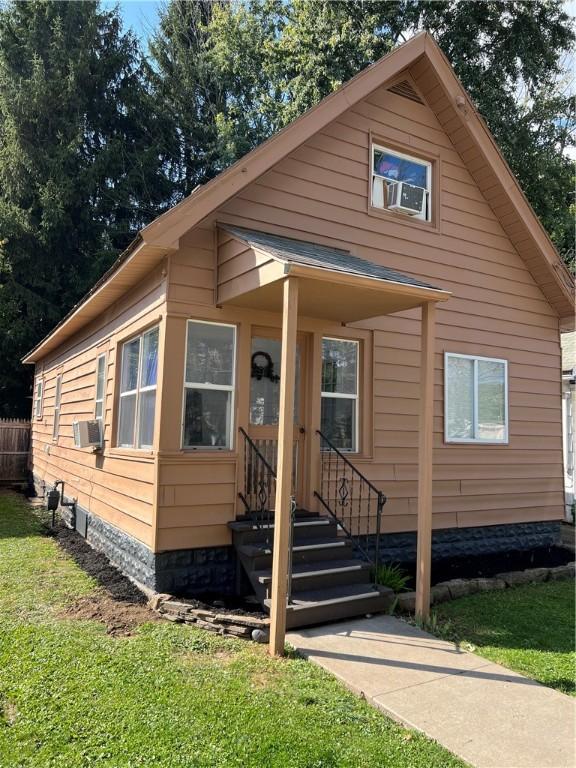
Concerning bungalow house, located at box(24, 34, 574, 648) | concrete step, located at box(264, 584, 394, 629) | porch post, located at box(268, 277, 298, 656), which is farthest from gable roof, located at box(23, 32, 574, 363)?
concrete step, located at box(264, 584, 394, 629)

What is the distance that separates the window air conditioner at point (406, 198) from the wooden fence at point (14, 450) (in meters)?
13.2

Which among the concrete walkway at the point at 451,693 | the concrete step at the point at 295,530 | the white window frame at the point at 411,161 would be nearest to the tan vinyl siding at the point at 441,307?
the white window frame at the point at 411,161

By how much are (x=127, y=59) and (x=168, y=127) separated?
10.5 feet

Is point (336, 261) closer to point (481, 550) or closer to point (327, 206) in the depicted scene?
point (327, 206)

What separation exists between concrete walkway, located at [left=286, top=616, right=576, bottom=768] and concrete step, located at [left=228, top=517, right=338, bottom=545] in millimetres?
1128

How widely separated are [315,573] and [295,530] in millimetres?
729

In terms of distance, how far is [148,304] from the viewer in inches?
250

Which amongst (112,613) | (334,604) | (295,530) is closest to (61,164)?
(295,530)

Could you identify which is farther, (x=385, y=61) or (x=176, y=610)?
(x=385, y=61)

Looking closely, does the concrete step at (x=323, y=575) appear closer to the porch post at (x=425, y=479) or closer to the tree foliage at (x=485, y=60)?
the porch post at (x=425, y=479)

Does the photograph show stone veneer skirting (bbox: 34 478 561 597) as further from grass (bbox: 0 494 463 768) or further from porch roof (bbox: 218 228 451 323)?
porch roof (bbox: 218 228 451 323)

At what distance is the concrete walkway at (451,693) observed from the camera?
3.18 m

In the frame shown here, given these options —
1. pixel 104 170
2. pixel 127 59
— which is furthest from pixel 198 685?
pixel 127 59

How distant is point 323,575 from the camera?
532 cm
